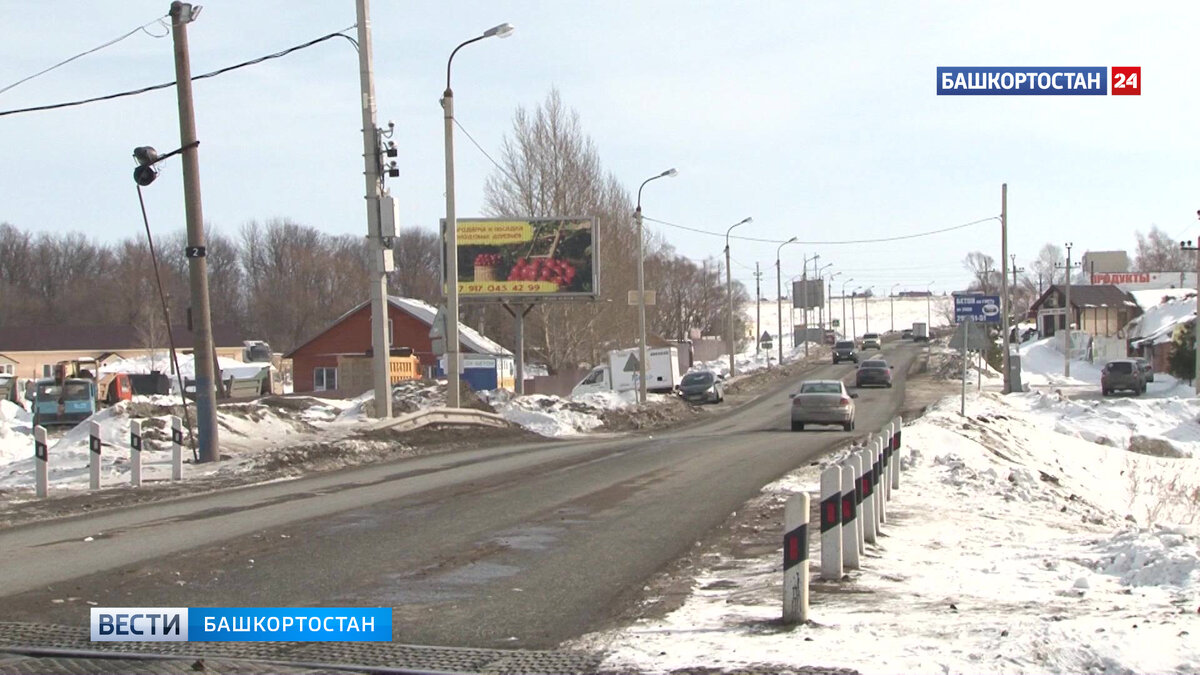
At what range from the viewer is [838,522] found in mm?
9211

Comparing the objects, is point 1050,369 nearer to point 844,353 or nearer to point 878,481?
point 844,353

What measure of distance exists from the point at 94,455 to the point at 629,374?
39.1 meters

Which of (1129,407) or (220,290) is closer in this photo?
(1129,407)

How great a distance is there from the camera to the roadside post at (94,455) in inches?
683

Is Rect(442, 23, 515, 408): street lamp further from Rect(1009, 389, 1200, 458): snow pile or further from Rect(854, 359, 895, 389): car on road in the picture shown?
Rect(854, 359, 895, 389): car on road

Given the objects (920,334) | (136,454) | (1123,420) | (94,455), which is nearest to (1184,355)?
(1123,420)

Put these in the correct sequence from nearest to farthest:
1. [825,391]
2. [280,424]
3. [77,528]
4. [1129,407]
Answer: [77,528] → [280,424] → [825,391] → [1129,407]

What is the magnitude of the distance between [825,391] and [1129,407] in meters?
14.0

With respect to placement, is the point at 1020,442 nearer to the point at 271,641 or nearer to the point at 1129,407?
the point at 1129,407

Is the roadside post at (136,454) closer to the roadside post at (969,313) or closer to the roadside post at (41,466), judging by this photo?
the roadside post at (41,466)

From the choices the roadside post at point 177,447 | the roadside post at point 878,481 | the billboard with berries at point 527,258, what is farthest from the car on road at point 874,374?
the roadside post at point 878,481

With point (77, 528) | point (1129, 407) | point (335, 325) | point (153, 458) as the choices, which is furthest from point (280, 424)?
point (335, 325)

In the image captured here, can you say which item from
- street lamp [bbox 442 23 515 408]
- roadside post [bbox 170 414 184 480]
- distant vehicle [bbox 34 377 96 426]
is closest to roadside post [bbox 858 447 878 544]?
roadside post [bbox 170 414 184 480]

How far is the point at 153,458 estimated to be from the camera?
21.5 meters
